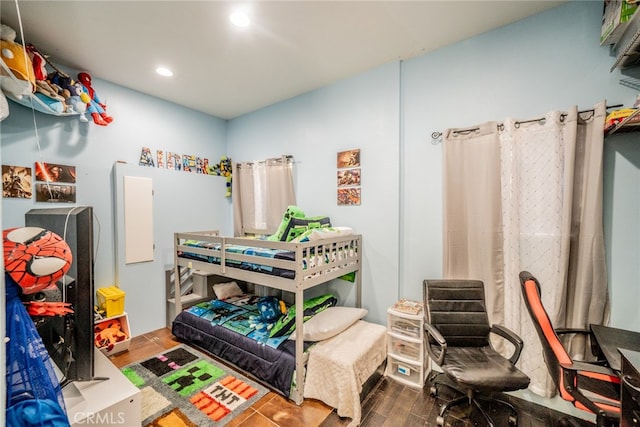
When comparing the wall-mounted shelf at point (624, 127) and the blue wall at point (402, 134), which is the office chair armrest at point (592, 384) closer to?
the blue wall at point (402, 134)

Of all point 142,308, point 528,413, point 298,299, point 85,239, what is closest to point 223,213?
point 142,308

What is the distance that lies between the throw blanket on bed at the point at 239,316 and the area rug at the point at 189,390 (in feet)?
1.13

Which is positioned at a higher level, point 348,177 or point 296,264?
point 348,177

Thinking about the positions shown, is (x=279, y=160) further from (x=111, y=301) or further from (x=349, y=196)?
(x=111, y=301)

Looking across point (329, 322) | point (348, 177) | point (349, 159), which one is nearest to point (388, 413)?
point (329, 322)

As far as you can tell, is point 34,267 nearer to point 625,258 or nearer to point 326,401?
point 326,401

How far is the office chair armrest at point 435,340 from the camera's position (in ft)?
5.97

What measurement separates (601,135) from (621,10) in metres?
0.70

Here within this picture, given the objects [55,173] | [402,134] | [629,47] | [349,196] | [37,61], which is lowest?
[349,196]

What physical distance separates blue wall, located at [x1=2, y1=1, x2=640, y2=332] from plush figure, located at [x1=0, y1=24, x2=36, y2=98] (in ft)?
1.69

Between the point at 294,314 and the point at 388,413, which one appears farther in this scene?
the point at 294,314

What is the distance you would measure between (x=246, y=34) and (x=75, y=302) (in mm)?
2185

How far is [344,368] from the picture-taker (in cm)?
189

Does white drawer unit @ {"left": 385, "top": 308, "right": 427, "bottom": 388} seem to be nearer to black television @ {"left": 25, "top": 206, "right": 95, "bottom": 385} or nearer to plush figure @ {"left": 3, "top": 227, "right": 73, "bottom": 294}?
black television @ {"left": 25, "top": 206, "right": 95, "bottom": 385}
